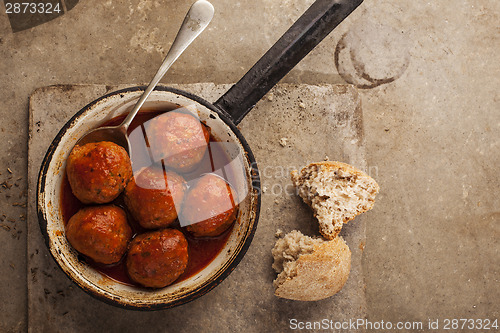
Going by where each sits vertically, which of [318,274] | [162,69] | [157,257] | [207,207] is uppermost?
[162,69]

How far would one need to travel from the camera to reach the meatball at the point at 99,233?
1.30 metres

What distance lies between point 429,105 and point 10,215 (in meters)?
1.89

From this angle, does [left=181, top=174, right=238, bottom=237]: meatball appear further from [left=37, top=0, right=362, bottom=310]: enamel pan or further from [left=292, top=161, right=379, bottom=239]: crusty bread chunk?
[left=292, top=161, right=379, bottom=239]: crusty bread chunk

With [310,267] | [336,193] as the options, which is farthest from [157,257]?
[336,193]

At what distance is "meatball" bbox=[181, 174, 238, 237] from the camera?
4.51ft

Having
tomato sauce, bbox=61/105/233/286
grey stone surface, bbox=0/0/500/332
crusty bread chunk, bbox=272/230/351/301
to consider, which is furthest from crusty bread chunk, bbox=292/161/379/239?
tomato sauce, bbox=61/105/233/286

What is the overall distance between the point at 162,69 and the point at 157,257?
0.62 m

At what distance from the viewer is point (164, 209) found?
1342mm

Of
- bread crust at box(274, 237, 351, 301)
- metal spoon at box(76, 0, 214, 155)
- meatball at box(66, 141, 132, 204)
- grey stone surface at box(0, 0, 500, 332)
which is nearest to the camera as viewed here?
meatball at box(66, 141, 132, 204)

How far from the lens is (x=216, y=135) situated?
57.2 inches

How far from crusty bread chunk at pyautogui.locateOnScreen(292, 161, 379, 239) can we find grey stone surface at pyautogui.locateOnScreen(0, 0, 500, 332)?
10.7 inches

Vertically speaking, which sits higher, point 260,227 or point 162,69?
point 162,69

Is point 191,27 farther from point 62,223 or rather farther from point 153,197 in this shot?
point 62,223

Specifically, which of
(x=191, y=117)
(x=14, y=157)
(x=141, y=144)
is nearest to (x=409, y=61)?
(x=191, y=117)
